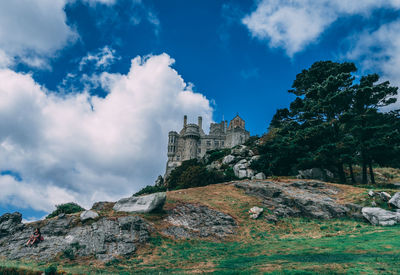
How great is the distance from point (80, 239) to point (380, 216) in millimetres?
22805

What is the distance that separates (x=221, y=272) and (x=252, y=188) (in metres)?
19.3

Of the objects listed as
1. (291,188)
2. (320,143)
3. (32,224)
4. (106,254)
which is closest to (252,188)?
(291,188)

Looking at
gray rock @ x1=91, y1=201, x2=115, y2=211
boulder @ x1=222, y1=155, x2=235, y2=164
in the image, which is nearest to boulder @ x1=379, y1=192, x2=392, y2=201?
gray rock @ x1=91, y1=201, x2=115, y2=211

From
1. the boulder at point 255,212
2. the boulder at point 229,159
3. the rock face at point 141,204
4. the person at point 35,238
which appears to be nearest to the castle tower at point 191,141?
the boulder at point 229,159

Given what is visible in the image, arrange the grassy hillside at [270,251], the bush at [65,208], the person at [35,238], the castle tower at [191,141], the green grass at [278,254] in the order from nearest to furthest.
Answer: the green grass at [278,254] → the grassy hillside at [270,251] → the person at [35,238] → the bush at [65,208] → the castle tower at [191,141]

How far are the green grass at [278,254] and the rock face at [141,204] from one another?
11.6 ft

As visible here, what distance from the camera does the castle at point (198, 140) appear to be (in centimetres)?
8575

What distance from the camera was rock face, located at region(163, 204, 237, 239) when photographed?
20094 mm

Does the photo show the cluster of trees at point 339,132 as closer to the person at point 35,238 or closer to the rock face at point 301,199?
the rock face at point 301,199

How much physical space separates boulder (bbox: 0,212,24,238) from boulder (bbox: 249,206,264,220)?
63.3 feet

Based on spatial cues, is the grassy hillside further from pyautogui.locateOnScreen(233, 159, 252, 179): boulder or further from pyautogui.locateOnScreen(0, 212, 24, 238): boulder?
pyautogui.locateOnScreen(233, 159, 252, 179): boulder

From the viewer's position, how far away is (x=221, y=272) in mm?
11445

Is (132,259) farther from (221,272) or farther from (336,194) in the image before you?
(336,194)

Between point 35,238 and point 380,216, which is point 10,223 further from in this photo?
point 380,216
